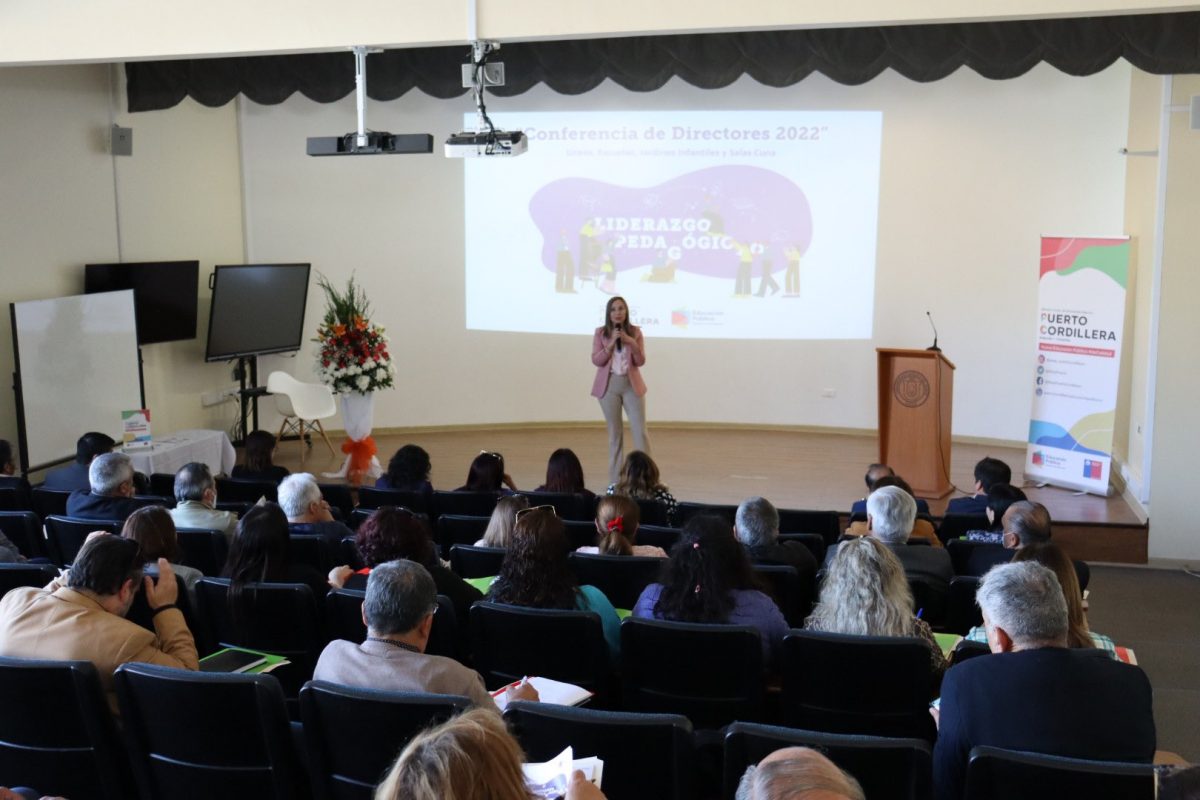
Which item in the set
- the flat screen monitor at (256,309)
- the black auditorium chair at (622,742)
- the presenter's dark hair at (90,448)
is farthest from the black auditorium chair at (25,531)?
the flat screen monitor at (256,309)

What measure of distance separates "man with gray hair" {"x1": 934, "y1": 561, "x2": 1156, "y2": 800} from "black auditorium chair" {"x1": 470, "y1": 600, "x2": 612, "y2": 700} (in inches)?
48.2

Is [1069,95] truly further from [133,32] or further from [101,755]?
[101,755]

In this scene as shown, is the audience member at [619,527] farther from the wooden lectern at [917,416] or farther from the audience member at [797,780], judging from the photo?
the wooden lectern at [917,416]

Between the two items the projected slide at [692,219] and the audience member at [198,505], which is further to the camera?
the projected slide at [692,219]

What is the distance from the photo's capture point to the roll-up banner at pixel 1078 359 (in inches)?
323

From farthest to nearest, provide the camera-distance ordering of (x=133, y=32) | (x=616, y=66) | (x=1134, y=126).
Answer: (x=1134, y=126), (x=616, y=66), (x=133, y=32)

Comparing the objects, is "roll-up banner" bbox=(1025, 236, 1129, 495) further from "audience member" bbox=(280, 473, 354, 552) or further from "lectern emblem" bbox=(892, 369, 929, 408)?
"audience member" bbox=(280, 473, 354, 552)

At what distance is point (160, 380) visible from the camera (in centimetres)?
975

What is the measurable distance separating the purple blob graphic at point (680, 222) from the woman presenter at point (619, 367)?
202 centimetres

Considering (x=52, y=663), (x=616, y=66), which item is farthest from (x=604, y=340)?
(x=52, y=663)

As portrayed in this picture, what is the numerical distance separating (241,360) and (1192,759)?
8026 millimetres

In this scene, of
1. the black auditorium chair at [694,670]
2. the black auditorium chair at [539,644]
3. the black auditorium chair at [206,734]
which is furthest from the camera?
the black auditorium chair at [539,644]

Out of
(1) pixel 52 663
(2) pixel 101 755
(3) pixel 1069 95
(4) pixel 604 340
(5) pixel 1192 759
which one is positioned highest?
(3) pixel 1069 95

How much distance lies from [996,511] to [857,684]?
254 centimetres
